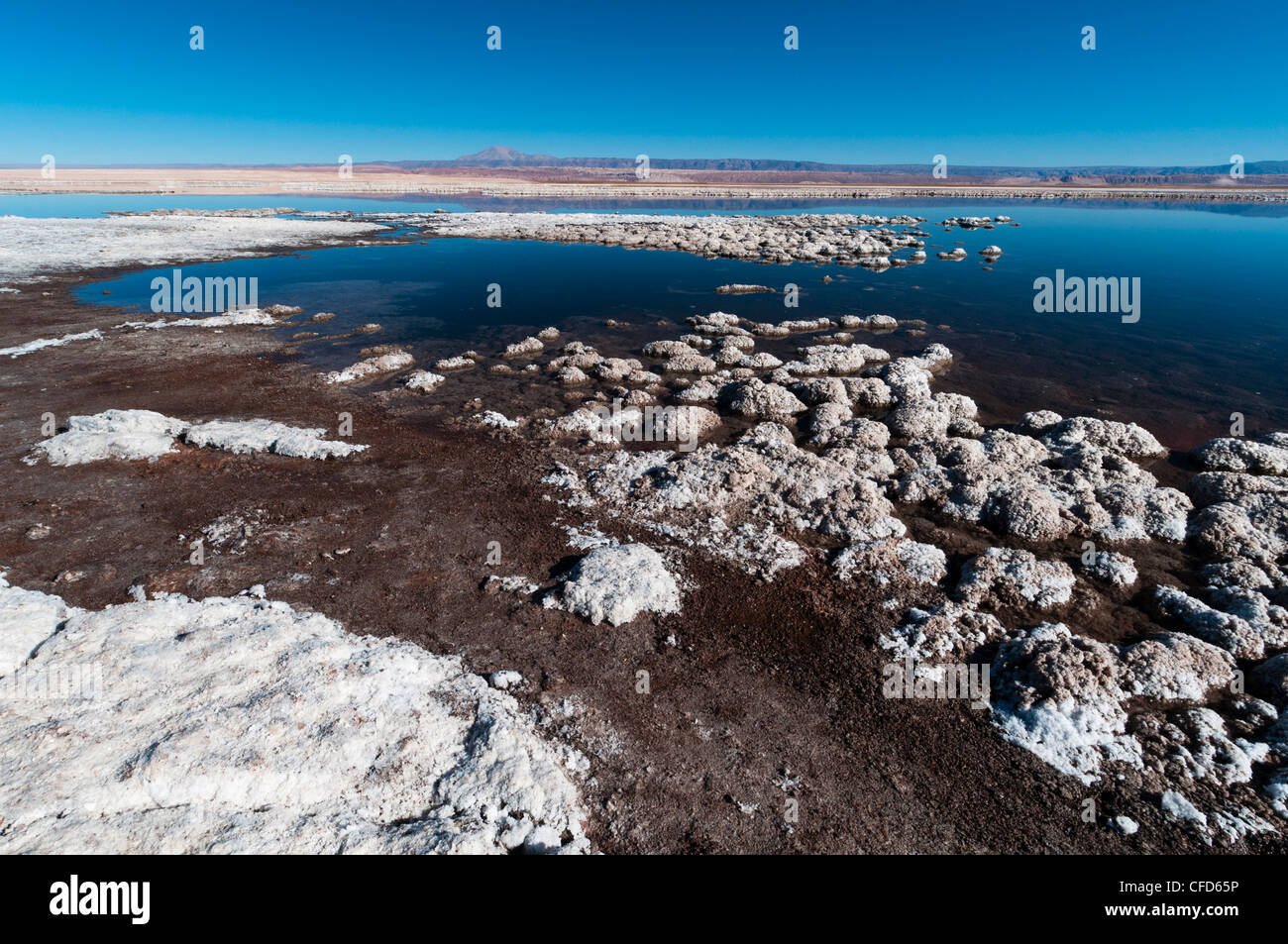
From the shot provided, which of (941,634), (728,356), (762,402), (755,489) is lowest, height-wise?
(941,634)

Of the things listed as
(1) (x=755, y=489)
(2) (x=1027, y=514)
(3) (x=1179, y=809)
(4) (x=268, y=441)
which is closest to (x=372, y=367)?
(4) (x=268, y=441)

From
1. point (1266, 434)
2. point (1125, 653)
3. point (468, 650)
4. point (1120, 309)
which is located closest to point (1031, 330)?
point (1120, 309)

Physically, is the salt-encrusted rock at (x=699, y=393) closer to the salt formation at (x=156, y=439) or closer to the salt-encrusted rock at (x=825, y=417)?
the salt-encrusted rock at (x=825, y=417)

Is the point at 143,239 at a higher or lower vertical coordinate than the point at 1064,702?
higher

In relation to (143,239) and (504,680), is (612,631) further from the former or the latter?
(143,239)

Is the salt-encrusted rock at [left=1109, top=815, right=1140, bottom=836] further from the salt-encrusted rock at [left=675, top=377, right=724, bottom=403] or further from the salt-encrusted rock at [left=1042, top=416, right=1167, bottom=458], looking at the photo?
the salt-encrusted rock at [left=675, top=377, right=724, bottom=403]

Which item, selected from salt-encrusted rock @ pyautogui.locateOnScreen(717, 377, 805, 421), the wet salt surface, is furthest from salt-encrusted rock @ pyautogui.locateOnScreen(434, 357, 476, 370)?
salt-encrusted rock @ pyautogui.locateOnScreen(717, 377, 805, 421)
